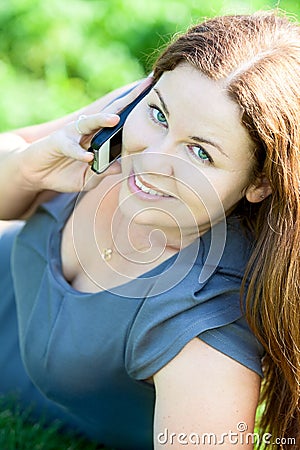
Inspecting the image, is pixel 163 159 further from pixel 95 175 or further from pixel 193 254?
pixel 95 175

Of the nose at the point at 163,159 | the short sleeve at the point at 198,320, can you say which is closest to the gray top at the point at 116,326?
the short sleeve at the point at 198,320

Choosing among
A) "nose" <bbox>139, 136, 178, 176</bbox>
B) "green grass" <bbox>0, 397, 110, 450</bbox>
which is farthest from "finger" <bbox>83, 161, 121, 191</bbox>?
"green grass" <bbox>0, 397, 110, 450</bbox>

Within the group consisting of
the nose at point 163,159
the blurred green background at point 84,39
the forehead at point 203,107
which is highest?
the forehead at point 203,107

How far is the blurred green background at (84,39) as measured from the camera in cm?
338

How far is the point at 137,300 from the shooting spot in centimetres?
177

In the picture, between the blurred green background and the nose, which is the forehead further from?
the blurred green background

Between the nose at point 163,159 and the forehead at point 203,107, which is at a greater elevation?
the forehead at point 203,107

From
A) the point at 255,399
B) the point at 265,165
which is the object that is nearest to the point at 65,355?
the point at 255,399

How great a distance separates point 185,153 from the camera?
1606 mm

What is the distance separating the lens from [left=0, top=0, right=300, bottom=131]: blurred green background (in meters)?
3.38

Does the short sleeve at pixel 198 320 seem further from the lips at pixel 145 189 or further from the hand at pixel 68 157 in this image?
the hand at pixel 68 157

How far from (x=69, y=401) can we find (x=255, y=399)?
0.52 m

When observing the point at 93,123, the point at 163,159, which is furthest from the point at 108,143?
the point at 163,159

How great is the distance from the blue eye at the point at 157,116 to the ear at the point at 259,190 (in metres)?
0.20
